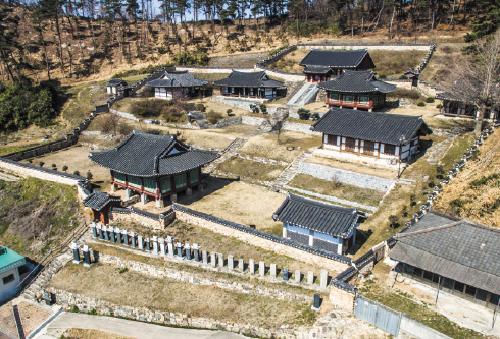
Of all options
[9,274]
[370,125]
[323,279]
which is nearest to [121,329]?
[9,274]

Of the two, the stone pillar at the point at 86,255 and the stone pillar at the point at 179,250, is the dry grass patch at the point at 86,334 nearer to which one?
the stone pillar at the point at 86,255

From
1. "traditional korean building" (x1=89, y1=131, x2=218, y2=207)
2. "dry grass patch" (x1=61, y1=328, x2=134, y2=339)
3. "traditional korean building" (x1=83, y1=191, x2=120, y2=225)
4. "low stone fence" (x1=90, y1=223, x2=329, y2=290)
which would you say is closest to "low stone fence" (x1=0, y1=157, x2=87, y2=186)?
"traditional korean building" (x1=89, y1=131, x2=218, y2=207)

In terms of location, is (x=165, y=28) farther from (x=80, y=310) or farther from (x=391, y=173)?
(x=80, y=310)

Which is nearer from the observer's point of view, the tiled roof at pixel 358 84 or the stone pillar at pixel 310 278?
the stone pillar at pixel 310 278

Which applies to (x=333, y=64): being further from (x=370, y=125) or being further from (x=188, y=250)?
(x=188, y=250)

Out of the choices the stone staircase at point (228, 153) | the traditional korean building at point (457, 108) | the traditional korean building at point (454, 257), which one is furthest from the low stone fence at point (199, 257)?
the traditional korean building at point (457, 108)

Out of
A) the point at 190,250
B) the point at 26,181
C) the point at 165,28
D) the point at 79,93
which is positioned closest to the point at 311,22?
the point at 165,28

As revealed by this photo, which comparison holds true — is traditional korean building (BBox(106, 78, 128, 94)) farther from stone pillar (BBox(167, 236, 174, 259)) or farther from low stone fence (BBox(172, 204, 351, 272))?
stone pillar (BBox(167, 236, 174, 259))
